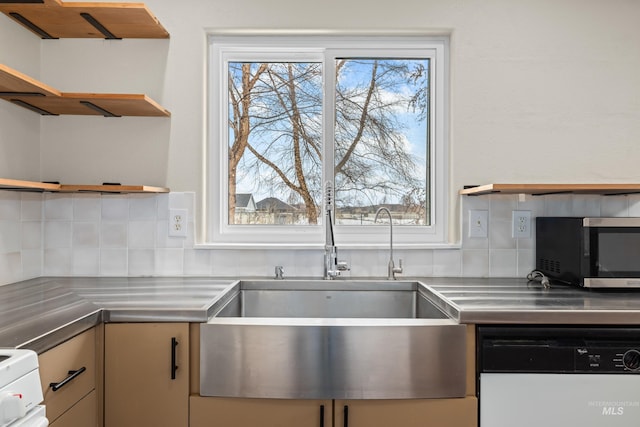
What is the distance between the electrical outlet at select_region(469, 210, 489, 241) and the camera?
7.04 ft

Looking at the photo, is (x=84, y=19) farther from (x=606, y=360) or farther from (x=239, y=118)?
(x=606, y=360)

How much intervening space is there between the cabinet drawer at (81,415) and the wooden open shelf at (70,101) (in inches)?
Result: 38.4

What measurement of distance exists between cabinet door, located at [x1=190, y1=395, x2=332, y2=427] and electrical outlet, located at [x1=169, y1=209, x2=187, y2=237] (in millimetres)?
885

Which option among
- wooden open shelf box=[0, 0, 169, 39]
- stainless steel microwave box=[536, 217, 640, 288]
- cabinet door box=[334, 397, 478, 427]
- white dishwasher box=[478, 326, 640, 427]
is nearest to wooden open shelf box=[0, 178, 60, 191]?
wooden open shelf box=[0, 0, 169, 39]

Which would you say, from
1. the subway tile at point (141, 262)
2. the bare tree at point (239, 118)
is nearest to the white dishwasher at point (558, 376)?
the bare tree at point (239, 118)

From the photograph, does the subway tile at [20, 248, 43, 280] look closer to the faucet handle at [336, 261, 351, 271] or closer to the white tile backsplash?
the white tile backsplash

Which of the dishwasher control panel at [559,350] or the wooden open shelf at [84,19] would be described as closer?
the dishwasher control panel at [559,350]

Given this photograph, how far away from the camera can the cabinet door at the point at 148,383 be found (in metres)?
1.42

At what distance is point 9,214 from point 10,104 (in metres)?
0.43

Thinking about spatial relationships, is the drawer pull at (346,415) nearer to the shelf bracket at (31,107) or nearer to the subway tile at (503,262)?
the subway tile at (503,262)

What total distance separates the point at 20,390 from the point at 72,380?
35 centimetres

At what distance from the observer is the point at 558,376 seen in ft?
4.66

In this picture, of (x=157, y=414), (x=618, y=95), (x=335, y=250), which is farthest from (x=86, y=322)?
(x=618, y=95)

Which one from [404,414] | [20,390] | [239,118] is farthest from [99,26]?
[404,414]
